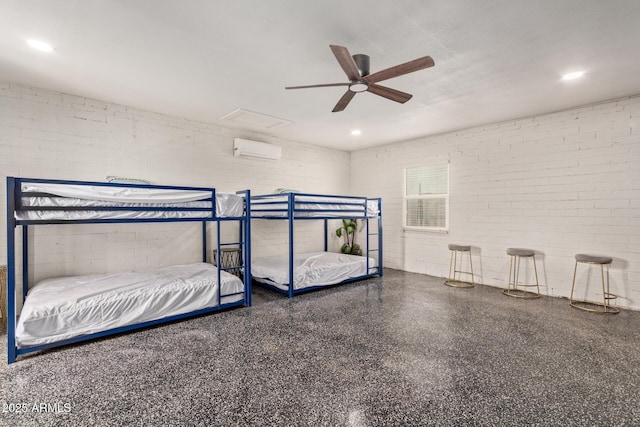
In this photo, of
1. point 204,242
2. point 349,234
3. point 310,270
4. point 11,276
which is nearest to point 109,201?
point 11,276

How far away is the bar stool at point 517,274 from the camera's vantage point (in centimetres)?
471

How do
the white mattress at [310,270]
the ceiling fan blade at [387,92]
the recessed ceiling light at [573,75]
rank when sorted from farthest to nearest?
1. the white mattress at [310,270]
2. the recessed ceiling light at [573,75]
3. the ceiling fan blade at [387,92]

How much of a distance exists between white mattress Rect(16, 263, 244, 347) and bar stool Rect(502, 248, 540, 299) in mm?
4160

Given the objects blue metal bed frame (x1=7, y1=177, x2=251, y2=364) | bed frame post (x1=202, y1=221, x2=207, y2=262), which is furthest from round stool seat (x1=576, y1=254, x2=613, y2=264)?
bed frame post (x1=202, y1=221, x2=207, y2=262)

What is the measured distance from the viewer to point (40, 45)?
285 centimetres

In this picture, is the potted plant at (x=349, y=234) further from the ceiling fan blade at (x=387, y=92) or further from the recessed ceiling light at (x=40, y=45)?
the recessed ceiling light at (x=40, y=45)

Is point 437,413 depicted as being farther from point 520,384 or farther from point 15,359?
point 15,359

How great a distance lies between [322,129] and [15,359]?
495 cm

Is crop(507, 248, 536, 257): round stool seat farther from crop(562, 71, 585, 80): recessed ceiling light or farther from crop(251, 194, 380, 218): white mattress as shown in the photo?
crop(562, 71, 585, 80): recessed ceiling light

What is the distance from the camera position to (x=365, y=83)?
2.87 meters

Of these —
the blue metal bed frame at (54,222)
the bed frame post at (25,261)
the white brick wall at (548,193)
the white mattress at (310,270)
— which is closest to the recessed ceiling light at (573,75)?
the white brick wall at (548,193)

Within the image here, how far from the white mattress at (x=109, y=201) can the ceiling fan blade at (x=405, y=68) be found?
2384 mm

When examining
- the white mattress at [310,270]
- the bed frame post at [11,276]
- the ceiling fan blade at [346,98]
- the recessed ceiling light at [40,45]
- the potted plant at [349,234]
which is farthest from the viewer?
the potted plant at [349,234]

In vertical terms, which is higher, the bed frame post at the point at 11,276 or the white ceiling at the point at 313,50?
the white ceiling at the point at 313,50
